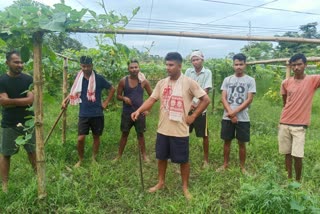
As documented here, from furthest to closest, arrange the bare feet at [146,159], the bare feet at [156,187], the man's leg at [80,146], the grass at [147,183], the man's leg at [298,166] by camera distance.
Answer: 1. the bare feet at [146,159]
2. the man's leg at [80,146]
3. the man's leg at [298,166]
4. the bare feet at [156,187]
5. the grass at [147,183]

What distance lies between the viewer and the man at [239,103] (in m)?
4.50

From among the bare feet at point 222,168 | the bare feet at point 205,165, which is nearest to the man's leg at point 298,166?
the bare feet at point 222,168

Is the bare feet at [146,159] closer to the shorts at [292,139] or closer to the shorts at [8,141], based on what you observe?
the shorts at [8,141]

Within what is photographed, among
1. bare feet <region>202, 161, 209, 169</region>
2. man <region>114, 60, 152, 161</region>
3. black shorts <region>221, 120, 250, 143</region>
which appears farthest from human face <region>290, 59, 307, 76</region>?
man <region>114, 60, 152, 161</region>

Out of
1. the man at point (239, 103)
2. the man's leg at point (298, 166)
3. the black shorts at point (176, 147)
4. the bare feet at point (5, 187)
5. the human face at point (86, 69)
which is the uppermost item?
the human face at point (86, 69)

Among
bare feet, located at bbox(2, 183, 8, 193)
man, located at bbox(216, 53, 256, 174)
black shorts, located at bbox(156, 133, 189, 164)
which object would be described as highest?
man, located at bbox(216, 53, 256, 174)

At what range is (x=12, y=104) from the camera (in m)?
3.62

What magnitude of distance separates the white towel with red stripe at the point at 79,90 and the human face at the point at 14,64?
1.05 meters

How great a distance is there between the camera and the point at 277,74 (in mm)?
8945

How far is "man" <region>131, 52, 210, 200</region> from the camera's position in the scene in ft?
12.2

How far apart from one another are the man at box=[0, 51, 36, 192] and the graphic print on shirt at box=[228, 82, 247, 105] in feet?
8.90

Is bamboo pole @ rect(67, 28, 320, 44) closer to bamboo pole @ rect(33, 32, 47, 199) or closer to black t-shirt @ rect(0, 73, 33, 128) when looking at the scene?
bamboo pole @ rect(33, 32, 47, 199)

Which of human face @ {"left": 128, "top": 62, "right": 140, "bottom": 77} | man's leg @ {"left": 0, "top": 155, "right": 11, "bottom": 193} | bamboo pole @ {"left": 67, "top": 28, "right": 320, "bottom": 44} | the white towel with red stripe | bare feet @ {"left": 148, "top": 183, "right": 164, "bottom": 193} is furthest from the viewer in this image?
human face @ {"left": 128, "top": 62, "right": 140, "bottom": 77}

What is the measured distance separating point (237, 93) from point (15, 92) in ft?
9.70
